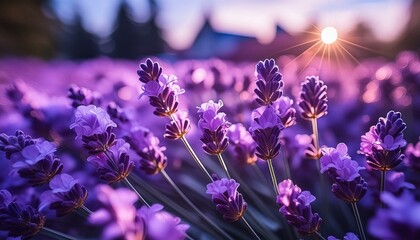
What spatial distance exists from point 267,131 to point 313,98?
0.22 metres

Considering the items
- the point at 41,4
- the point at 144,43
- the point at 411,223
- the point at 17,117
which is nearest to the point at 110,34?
the point at 144,43

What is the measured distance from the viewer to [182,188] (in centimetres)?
176

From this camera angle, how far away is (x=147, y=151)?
3.80ft

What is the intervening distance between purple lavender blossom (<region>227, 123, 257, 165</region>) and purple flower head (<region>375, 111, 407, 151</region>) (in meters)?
0.40

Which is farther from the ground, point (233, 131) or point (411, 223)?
point (233, 131)

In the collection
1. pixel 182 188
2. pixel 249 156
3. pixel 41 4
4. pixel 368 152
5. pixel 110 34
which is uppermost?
pixel 110 34

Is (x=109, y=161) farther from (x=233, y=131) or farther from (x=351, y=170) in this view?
(x=351, y=170)

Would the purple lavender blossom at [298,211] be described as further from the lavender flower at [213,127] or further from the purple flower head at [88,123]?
the purple flower head at [88,123]

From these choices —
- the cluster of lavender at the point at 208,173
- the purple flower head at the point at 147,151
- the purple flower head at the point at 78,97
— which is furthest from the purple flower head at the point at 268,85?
the purple flower head at the point at 78,97

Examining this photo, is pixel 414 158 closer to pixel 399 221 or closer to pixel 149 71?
pixel 399 221

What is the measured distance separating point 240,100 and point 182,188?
0.59 metres

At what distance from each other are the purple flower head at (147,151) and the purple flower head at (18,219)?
32 centimetres

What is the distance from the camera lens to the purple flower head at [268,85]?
104 centimetres

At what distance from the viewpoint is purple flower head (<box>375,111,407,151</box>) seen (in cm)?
93
